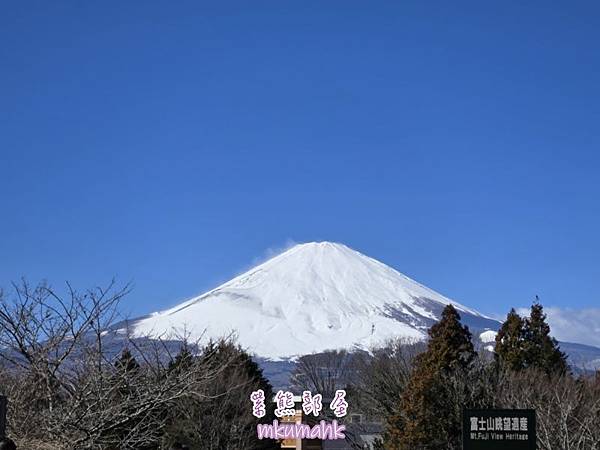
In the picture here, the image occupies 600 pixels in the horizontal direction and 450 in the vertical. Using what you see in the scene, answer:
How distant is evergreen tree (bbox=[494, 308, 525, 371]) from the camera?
32.6m

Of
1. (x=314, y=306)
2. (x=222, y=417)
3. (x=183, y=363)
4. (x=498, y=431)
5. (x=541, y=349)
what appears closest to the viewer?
(x=498, y=431)

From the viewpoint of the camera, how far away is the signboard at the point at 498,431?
1195 cm

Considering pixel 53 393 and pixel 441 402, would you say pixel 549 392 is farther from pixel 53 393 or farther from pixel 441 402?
pixel 53 393

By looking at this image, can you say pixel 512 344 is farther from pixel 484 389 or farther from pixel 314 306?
pixel 314 306

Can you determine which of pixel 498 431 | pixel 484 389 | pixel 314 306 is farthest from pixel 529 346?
pixel 314 306

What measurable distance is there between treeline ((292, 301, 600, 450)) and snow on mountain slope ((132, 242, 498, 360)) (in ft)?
338

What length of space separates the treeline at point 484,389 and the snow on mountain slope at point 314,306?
103135 mm

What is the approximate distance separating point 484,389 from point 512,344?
687cm

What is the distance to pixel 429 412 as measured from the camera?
26141mm

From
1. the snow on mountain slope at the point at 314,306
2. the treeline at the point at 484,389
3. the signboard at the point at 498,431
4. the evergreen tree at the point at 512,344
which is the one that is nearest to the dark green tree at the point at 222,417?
the treeline at the point at 484,389

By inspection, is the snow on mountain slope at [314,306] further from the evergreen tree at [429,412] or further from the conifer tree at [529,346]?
the evergreen tree at [429,412]

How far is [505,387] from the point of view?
88.2ft

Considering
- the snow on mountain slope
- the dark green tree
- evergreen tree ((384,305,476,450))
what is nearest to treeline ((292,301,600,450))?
evergreen tree ((384,305,476,450))

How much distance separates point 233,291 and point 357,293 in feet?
72.3
